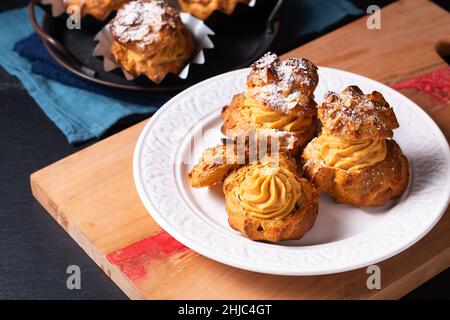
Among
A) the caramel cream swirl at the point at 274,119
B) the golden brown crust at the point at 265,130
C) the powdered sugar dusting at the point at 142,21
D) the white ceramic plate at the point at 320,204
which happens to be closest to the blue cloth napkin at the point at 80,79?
the powdered sugar dusting at the point at 142,21

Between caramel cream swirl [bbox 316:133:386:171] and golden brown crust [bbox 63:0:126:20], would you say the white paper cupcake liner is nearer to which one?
golden brown crust [bbox 63:0:126:20]

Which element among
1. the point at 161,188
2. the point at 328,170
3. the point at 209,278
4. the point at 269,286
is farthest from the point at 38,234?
the point at 328,170

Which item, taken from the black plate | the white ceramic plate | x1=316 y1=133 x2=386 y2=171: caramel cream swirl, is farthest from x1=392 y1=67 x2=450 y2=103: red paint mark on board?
x1=316 y1=133 x2=386 y2=171: caramel cream swirl

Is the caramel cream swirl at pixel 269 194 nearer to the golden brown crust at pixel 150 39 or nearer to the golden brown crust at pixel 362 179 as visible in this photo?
the golden brown crust at pixel 362 179

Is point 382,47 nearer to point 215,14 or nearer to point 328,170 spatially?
point 215,14

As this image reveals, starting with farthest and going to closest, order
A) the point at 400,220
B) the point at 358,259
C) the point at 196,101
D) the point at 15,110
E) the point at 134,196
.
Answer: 1. the point at 15,110
2. the point at 196,101
3. the point at 134,196
4. the point at 400,220
5. the point at 358,259

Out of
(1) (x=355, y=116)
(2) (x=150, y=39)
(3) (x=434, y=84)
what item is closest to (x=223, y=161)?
(1) (x=355, y=116)
